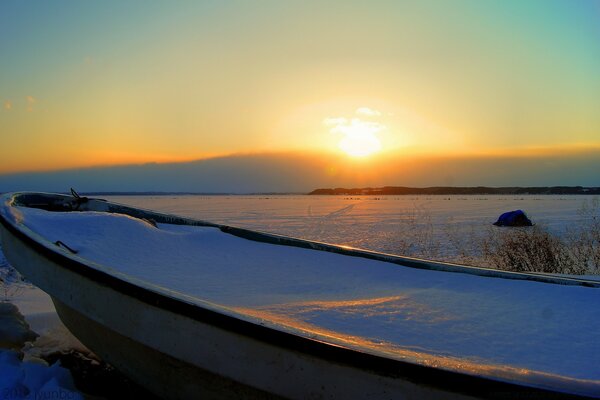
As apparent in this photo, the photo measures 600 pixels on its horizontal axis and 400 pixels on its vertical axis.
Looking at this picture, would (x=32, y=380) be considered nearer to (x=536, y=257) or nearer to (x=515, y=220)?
(x=536, y=257)

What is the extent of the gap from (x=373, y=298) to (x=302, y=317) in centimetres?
68

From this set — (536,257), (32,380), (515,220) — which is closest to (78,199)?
(32,380)

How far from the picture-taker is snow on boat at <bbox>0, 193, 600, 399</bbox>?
4.86 feet

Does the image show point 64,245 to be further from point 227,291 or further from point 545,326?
point 545,326

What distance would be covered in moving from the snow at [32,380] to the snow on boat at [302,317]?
0.27 m

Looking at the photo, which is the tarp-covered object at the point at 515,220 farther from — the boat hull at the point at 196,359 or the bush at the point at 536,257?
the boat hull at the point at 196,359

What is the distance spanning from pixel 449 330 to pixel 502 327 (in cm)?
30

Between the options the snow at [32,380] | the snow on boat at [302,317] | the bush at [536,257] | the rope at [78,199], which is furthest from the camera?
the bush at [536,257]

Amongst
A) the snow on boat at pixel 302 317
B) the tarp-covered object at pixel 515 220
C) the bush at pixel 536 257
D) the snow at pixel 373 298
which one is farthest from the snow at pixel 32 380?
the tarp-covered object at pixel 515 220

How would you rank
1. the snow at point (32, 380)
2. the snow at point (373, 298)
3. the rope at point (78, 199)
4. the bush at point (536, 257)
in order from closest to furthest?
the snow at point (373, 298)
the snow at point (32, 380)
the rope at point (78, 199)
the bush at point (536, 257)

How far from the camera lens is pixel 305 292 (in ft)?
9.46

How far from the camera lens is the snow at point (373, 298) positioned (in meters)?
1.86

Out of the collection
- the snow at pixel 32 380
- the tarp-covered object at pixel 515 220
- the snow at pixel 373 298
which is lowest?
the snow at pixel 32 380

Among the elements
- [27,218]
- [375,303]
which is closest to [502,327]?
[375,303]
